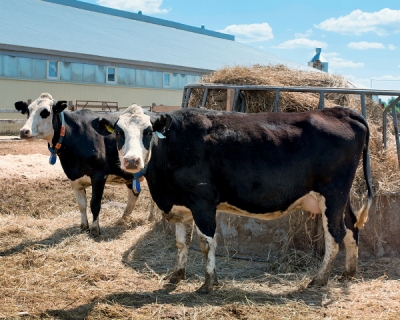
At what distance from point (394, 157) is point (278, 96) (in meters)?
1.69

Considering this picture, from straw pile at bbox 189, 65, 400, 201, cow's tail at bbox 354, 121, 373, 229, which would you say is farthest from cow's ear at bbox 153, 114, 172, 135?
straw pile at bbox 189, 65, 400, 201

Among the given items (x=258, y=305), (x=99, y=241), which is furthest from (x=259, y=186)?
(x=99, y=241)

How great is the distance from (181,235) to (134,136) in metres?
1.42

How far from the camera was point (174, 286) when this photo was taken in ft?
19.6

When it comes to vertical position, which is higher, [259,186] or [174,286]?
[259,186]

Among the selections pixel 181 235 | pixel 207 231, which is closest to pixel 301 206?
pixel 207 231

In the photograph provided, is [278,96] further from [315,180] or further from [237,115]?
[315,180]

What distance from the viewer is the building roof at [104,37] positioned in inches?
1112

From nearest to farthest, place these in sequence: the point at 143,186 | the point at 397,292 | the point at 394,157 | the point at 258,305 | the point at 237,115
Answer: the point at 258,305, the point at 397,292, the point at 237,115, the point at 394,157, the point at 143,186

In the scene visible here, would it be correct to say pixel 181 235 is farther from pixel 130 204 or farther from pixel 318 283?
pixel 130 204

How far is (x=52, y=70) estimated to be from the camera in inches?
1083

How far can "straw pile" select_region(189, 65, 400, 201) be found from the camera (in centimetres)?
684

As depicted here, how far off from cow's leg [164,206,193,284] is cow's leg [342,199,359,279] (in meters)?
1.80

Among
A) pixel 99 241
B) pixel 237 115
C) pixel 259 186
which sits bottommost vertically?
pixel 99 241
